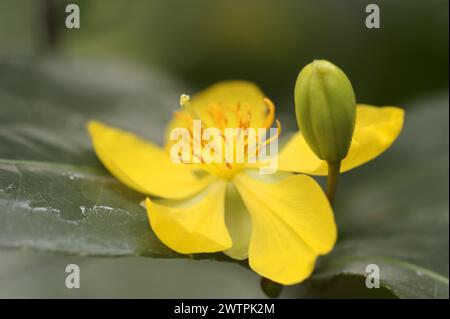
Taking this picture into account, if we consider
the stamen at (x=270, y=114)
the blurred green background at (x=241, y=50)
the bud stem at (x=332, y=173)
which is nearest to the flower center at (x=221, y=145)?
the stamen at (x=270, y=114)

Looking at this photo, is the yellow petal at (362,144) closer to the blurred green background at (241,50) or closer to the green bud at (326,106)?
the green bud at (326,106)

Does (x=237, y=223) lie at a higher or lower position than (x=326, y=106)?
lower

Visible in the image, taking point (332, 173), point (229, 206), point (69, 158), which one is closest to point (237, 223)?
point (229, 206)

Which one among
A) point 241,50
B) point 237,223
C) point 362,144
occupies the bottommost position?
point 237,223

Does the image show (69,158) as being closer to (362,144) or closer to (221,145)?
(221,145)

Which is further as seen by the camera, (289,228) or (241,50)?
(241,50)

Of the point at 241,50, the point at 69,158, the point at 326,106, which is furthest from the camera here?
the point at 241,50
